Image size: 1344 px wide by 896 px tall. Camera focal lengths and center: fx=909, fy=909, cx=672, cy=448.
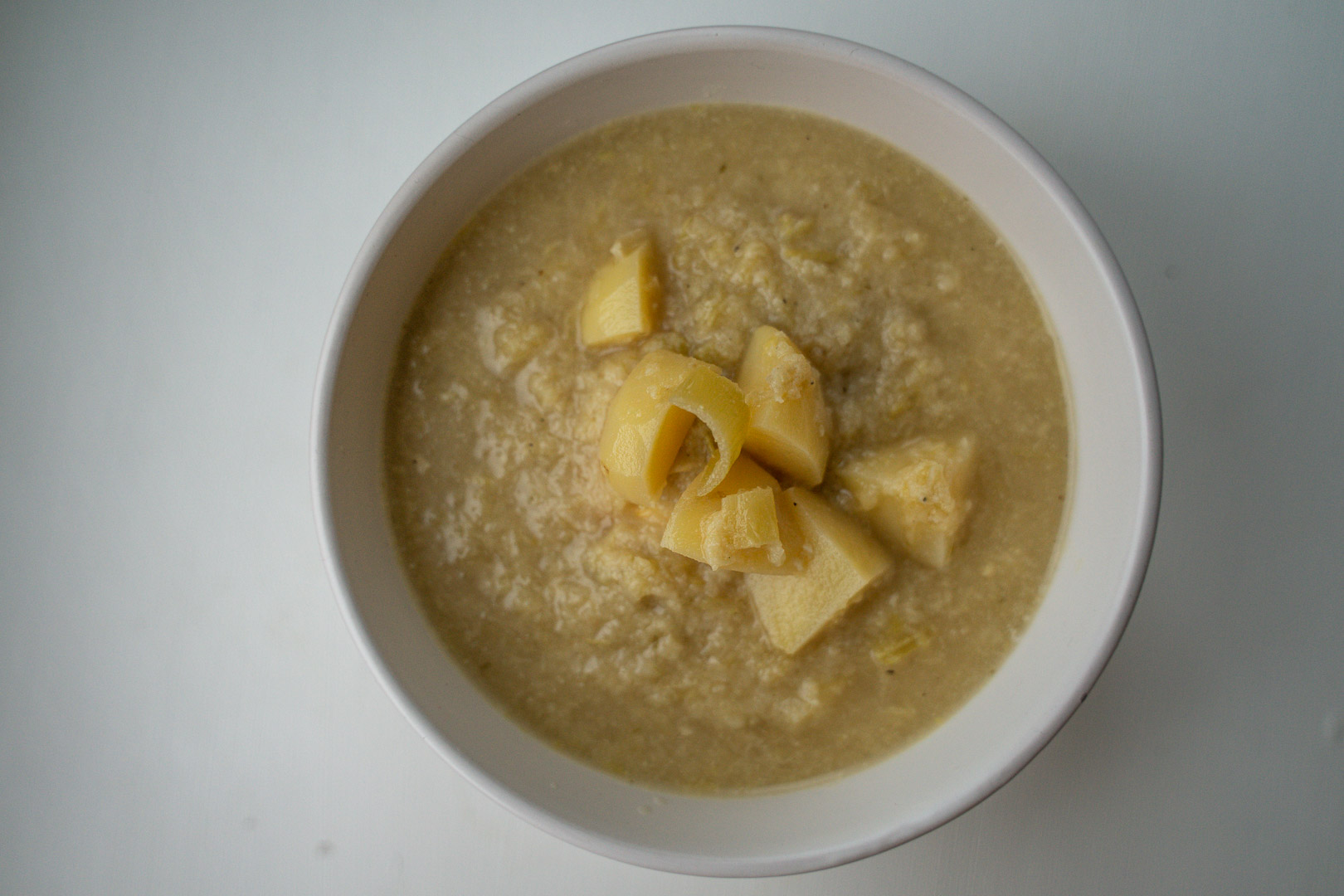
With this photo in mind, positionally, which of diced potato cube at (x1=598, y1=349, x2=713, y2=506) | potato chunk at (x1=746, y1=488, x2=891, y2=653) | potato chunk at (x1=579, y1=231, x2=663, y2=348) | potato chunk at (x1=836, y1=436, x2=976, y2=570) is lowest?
potato chunk at (x1=746, y1=488, x2=891, y2=653)

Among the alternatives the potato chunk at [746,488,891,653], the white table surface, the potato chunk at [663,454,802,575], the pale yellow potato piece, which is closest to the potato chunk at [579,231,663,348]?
the pale yellow potato piece

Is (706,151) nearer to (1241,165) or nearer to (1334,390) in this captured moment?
(1241,165)

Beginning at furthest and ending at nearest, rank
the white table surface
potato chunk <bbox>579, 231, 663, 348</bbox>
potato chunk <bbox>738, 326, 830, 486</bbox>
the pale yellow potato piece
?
the white table surface, potato chunk <bbox>579, 231, 663, 348</bbox>, potato chunk <bbox>738, 326, 830, 486</bbox>, the pale yellow potato piece

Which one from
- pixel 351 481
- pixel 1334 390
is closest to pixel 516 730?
pixel 351 481

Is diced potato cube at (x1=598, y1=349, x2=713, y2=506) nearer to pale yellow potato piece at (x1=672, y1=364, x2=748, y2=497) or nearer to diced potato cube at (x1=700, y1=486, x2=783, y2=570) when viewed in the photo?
pale yellow potato piece at (x1=672, y1=364, x2=748, y2=497)

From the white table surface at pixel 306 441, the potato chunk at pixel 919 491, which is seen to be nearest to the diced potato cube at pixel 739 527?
the potato chunk at pixel 919 491

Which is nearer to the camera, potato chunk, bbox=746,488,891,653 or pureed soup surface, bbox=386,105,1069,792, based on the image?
potato chunk, bbox=746,488,891,653

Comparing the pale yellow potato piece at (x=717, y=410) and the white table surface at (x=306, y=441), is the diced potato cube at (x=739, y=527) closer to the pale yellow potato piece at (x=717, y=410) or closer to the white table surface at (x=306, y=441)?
the pale yellow potato piece at (x=717, y=410)
